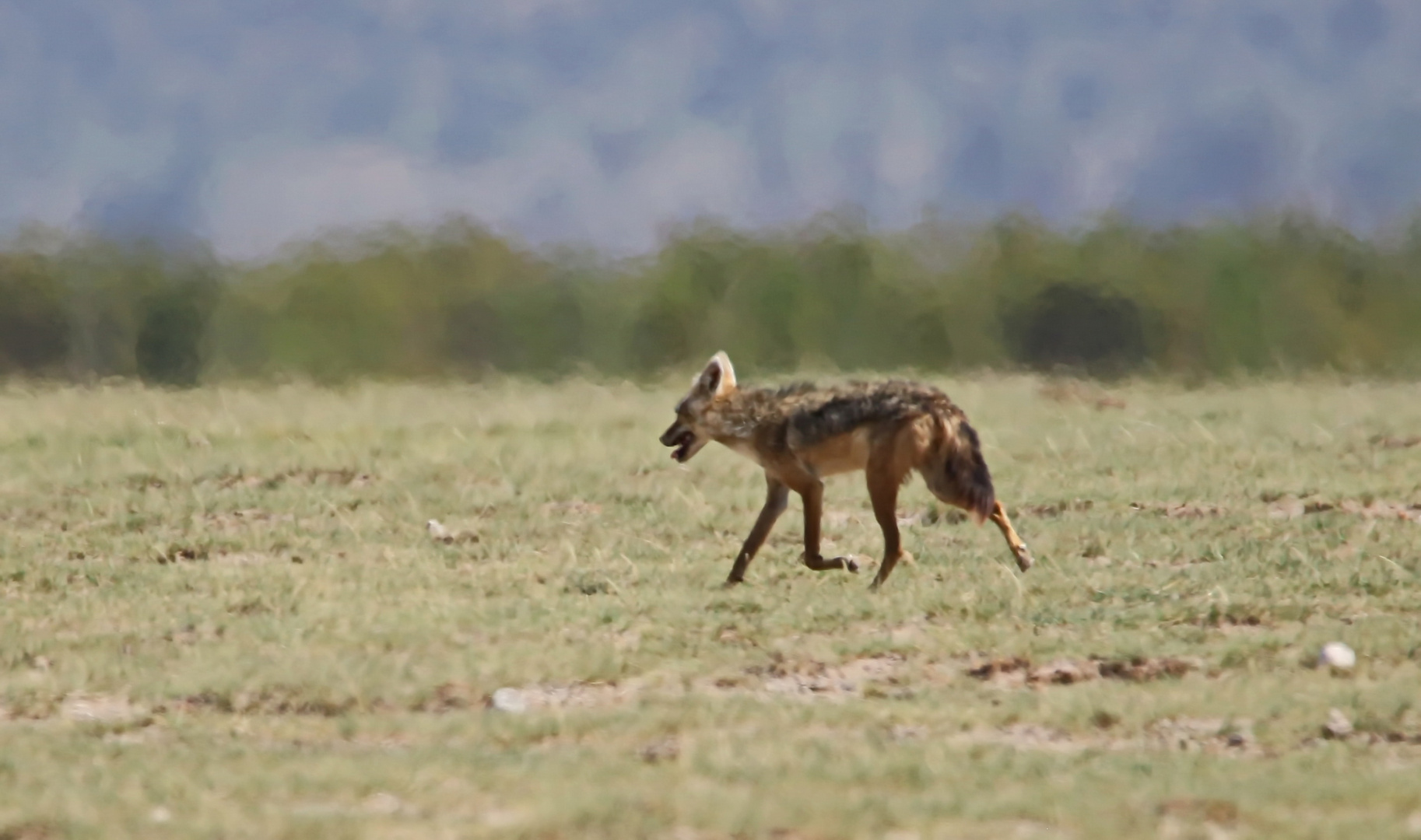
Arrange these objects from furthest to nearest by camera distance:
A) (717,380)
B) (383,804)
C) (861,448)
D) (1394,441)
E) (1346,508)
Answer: (1394,441), (1346,508), (717,380), (861,448), (383,804)

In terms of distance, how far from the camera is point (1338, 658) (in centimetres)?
798

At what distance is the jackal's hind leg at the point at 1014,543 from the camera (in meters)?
10.5

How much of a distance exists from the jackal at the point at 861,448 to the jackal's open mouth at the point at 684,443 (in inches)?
16.2

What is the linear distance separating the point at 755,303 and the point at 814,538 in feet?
82.1

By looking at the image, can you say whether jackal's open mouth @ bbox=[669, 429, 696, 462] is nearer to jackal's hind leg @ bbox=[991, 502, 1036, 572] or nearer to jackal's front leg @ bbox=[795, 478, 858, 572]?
jackal's front leg @ bbox=[795, 478, 858, 572]

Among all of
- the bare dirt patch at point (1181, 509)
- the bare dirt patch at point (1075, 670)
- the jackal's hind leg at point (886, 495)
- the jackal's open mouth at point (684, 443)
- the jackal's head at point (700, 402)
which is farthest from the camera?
the bare dirt patch at point (1181, 509)

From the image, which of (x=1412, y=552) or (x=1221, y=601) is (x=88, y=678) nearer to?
(x=1221, y=601)

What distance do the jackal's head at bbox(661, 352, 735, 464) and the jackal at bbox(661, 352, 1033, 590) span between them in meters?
0.17

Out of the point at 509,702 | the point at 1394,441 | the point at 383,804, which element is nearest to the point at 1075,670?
the point at 509,702

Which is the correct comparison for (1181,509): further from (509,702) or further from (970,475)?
(509,702)

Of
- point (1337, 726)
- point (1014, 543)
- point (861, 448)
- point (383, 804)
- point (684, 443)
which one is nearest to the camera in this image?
point (383, 804)

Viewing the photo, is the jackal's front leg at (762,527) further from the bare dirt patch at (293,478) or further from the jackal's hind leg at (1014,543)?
the bare dirt patch at (293,478)

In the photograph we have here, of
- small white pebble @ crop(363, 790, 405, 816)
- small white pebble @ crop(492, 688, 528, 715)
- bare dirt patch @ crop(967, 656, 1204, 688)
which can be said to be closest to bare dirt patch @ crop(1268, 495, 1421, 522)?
bare dirt patch @ crop(967, 656, 1204, 688)

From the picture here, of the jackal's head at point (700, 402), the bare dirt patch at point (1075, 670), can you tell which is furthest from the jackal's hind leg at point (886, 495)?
the bare dirt patch at point (1075, 670)
